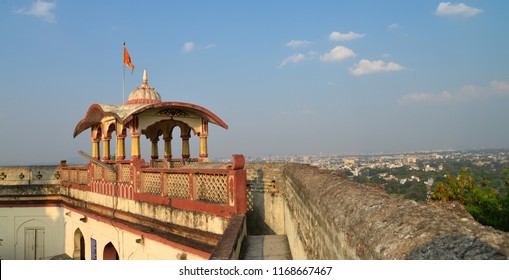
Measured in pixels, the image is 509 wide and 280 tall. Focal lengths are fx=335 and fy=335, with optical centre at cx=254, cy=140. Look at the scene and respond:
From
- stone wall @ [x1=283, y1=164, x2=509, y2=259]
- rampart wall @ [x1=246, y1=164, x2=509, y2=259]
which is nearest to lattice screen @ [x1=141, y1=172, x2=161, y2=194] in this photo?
rampart wall @ [x1=246, y1=164, x2=509, y2=259]

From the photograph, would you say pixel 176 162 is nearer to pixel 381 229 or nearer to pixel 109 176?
pixel 109 176

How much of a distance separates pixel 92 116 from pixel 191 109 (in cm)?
405

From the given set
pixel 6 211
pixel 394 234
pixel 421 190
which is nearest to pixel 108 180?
pixel 6 211

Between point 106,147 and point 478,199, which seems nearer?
point 106,147

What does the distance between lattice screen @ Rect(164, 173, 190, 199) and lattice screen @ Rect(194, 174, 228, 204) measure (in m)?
0.41

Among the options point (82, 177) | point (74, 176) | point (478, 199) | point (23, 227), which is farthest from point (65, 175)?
point (478, 199)

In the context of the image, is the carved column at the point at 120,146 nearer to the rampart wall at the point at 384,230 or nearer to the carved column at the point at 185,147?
the carved column at the point at 185,147

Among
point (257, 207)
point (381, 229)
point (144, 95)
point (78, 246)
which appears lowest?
point (78, 246)

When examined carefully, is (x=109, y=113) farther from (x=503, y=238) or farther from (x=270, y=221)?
(x=503, y=238)

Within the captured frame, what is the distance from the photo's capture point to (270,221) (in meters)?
8.77

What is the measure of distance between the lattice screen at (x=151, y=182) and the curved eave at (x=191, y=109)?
8.50ft

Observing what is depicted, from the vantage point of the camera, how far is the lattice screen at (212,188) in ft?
23.5

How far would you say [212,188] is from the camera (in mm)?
7371

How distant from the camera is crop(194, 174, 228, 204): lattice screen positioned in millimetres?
7148
